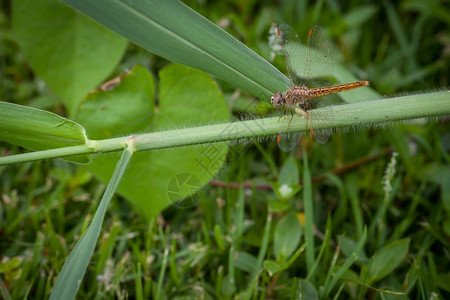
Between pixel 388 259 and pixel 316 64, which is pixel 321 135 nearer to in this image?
pixel 316 64

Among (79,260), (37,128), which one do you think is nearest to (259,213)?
(79,260)

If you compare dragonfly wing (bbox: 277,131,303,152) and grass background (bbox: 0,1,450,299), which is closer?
dragonfly wing (bbox: 277,131,303,152)

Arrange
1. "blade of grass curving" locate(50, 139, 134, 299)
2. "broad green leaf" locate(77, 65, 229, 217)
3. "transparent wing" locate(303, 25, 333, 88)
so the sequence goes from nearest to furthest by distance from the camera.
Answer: "blade of grass curving" locate(50, 139, 134, 299) < "transparent wing" locate(303, 25, 333, 88) < "broad green leaf" locate(77, 65, 229, 217)

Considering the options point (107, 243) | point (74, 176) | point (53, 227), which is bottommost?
point (107, 243)

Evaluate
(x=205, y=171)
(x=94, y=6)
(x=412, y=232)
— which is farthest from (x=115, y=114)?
(x=412, y=232)

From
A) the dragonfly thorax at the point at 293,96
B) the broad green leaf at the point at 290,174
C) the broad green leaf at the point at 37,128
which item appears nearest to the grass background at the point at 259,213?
the broad green leaf at the point at 290,174

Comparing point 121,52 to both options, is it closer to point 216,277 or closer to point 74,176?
point 74,176

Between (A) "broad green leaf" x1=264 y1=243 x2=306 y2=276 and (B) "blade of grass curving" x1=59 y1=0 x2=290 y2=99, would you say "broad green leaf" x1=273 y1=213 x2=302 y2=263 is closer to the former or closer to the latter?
(A) "broad green leaf" x1=264 y1=243 x2=306 y2=276

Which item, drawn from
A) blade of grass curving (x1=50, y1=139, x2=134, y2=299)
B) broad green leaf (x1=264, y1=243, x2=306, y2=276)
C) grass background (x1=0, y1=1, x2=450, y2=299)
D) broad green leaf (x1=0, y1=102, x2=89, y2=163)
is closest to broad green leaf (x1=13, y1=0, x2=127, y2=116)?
grass background (x1=0, y1=1, x2=450, y2=299)
